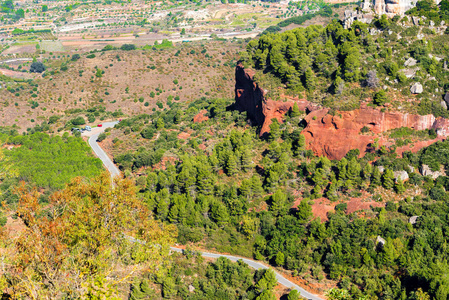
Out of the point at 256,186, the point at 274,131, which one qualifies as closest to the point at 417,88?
the point at 274,131

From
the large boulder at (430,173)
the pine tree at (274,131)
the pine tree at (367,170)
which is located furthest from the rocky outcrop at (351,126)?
the large boulder at (430,173)

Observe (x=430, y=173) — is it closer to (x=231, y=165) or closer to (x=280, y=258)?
(x=280, y=258)

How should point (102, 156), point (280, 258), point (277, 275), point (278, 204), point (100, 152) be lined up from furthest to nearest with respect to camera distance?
point (100, 152) < point (102, 156) < point (278, 204) < point (277, 275) < point (280, 258)

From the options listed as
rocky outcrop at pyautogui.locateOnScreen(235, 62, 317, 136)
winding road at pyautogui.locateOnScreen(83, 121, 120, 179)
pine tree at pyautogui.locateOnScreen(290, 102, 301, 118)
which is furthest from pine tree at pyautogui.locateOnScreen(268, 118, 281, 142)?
winding road at pyautogui.locateOnScreen(83, 121, 120, 179)

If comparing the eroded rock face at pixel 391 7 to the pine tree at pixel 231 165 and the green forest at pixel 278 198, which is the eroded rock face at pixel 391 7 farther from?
the pine tree at pixel 231 165

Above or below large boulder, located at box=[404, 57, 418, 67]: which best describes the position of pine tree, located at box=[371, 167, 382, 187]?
below

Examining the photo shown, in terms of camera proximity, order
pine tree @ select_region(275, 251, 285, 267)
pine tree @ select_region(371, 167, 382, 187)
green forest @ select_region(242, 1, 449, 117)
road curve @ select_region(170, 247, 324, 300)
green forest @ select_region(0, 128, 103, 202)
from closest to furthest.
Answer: road curve @ select_region(170, 247, 324, 300)
pine tree @ select_region(275, 251, 285, 267)
pine tree @ select_region(371, 167, 382, 187)
green forest @ select_region(242, 1, 449, 117)
green forest @ select_region(0, 128, 103, 202)

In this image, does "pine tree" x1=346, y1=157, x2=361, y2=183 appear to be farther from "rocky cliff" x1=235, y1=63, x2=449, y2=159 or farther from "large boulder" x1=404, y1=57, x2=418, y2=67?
"large boulder" x1=404, y1=57, x2=418, y2=67
